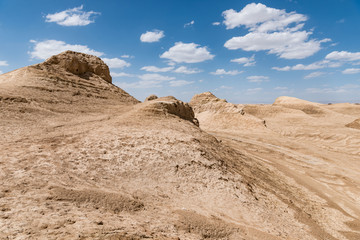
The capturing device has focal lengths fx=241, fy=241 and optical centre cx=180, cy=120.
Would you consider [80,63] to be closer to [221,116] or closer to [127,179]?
[127,179]

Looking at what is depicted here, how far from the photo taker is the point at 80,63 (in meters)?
13.8

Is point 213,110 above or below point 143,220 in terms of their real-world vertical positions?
above

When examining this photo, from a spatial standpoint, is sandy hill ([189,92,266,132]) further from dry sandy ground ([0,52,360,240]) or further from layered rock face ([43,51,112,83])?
layered rock face ([43,51,112,83])

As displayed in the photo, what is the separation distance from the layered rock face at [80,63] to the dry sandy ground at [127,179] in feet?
0.39

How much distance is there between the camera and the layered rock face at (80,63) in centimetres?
1312

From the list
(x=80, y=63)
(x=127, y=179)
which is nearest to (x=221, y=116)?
(x=80, y=63)

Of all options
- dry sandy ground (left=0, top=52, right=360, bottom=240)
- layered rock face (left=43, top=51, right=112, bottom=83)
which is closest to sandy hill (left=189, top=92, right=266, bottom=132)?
dry sandy ground (left=0, top=52, right=360, bottom=240)

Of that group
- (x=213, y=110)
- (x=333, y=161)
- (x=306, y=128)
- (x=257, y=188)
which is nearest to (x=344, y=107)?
(x=306, y=128)

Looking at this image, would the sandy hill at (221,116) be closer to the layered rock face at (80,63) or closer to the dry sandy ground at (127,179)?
the dry sandy ground at (127,179)

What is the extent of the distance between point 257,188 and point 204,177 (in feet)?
6.02

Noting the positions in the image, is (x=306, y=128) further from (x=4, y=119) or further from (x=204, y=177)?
(x=4, y=119)

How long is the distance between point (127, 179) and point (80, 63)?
34.3 ft

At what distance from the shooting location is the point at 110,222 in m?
3.30

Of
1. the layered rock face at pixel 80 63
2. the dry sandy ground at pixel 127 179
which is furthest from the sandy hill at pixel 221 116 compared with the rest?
the layered rock face at pixel 80 63
